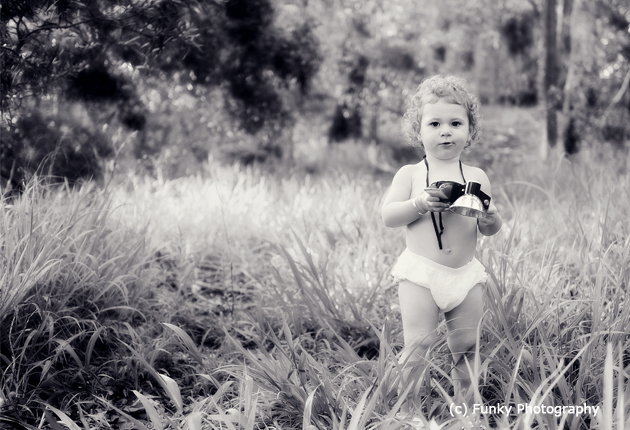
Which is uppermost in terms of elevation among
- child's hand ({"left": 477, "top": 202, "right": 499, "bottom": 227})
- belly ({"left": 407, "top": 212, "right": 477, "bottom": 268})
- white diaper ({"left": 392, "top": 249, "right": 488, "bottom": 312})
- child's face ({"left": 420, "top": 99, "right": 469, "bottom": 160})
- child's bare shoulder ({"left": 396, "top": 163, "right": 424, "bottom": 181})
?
child's face ({"left": 420, "top": 99, "right": 469, "bottom": 160})

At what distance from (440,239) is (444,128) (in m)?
0.38

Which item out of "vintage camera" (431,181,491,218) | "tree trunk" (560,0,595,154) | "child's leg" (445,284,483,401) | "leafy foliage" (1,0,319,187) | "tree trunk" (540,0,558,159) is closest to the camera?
"vintage camera" (431,181,491,218)

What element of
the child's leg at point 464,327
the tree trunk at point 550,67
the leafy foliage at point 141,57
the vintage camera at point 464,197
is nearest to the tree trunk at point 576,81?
the tree trunk at point 550,67

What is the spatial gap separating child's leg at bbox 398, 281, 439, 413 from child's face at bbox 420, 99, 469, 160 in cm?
48

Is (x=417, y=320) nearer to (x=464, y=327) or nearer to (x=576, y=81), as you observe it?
(x=464, y=327)

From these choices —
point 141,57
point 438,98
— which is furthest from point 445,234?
point 141,57

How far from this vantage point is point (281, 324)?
2713 mm

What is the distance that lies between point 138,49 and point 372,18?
4.11 metres

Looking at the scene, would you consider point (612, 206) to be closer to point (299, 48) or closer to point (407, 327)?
point (407, 327)

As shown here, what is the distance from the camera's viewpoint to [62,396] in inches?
83.3

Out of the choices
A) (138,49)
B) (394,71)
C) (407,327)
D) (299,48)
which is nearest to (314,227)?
(138,49)

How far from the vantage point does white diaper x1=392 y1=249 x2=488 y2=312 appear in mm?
1895

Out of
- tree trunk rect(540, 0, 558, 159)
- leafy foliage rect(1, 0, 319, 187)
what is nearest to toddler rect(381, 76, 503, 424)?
leafy foliage rect(1, 0, 319, 187)

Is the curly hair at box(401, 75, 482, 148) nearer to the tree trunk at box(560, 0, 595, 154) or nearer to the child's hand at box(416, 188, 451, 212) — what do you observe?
the child's hand at box(416, 188, 451, 212)
